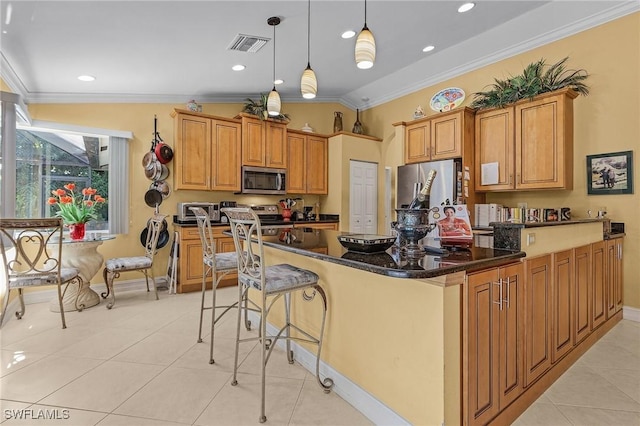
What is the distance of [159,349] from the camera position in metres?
2.54

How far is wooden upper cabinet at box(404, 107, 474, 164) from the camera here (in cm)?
414

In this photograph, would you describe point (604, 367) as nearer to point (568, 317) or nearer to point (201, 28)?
point (568, 317)

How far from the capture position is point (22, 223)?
2.78 metres

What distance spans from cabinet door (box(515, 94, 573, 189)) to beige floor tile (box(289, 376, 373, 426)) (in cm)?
332

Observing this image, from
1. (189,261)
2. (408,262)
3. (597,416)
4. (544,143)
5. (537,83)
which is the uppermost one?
(537,83)

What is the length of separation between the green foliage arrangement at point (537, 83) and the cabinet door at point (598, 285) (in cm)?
186

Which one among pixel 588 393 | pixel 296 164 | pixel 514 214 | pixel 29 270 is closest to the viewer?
pixel 588 393

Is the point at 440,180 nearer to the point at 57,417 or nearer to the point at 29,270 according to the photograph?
the point at 57,417

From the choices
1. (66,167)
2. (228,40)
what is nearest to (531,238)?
(228,40)

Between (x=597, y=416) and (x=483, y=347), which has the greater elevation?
(x=483, y=347)

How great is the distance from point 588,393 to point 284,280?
203cm

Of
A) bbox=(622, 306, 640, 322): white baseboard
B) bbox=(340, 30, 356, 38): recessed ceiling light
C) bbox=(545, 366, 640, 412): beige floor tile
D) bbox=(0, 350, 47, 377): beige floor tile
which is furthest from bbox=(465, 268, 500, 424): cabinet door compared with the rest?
bbox=(340, 30, 356, 38): recessed ceiling light

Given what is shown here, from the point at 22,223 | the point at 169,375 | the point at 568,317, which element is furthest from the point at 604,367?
the point at 22,223

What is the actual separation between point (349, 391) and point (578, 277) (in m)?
1.89
